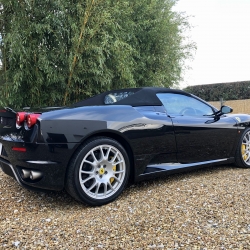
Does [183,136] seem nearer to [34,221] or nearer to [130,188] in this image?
[130,188]

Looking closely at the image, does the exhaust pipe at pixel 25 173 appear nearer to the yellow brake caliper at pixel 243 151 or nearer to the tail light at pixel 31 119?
the tail light at pixel 31 119

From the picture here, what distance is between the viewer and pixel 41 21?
15.3 feet

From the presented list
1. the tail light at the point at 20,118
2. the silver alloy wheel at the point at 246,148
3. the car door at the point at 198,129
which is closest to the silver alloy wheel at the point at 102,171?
the tail light at the point at 20,118

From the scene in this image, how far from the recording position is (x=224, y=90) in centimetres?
1323

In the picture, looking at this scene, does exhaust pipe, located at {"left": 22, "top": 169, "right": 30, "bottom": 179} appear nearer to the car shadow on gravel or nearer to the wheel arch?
the car shadow on gravel

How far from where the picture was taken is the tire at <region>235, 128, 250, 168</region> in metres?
3.49

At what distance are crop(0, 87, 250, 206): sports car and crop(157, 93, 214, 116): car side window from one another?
0.02 m

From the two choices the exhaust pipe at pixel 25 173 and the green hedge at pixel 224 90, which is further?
the green hedge at pixel 224 90

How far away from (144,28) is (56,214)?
6119mm

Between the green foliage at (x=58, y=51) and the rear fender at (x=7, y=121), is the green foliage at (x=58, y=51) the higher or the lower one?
the higher one

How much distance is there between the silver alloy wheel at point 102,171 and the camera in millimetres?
2277

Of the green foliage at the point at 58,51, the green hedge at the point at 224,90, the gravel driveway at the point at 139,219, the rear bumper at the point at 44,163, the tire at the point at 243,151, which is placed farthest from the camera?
the green hedge at the point at 224,90

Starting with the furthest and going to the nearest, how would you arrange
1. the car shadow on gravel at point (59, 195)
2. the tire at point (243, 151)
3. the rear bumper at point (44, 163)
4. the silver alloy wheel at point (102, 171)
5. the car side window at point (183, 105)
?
1. the tire at point (243, 151)
2. the car side window at point (183, 105)
3. the car shadow on gravel at point (59, 195)
4. the silver alloy wheel at point (102, 171)
5. the rear bumper at point (44, 163)

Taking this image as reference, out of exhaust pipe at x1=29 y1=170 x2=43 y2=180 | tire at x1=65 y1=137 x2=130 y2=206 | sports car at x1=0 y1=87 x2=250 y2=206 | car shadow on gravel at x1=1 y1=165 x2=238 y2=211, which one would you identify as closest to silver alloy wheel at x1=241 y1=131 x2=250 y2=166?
sports car at x1=0 y1=87 x2=250 y2=206
